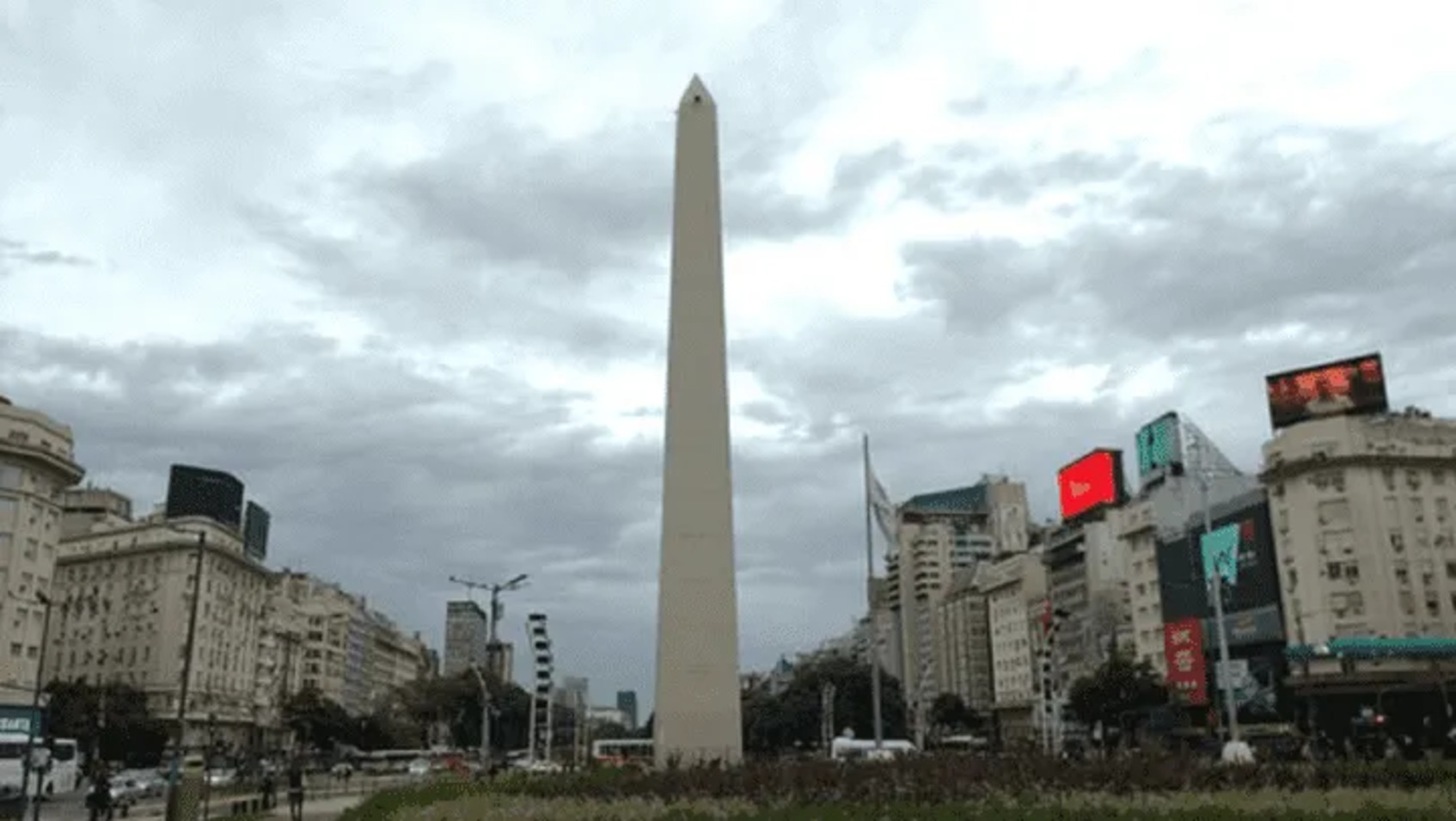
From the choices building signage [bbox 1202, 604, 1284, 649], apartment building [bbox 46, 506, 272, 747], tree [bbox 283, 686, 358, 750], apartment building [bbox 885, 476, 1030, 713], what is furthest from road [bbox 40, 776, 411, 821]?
apartment building [bbox 885, 476, 1030, 713]

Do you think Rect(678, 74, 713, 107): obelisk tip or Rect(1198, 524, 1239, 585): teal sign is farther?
Rect(1198, 524, 1239, 585): teal sign

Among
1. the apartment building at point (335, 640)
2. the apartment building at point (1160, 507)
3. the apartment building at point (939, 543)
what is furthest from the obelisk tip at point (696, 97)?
the apartment building at point (939, 543)

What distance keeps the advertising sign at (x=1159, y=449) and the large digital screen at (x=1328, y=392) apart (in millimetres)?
16016

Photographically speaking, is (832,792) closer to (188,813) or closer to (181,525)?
(188,813)

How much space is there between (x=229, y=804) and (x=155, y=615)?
6028 cm

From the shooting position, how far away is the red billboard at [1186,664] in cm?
8188

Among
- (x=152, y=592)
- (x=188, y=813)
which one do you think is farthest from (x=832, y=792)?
(x=152, y=592)

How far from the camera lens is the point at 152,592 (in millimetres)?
94312

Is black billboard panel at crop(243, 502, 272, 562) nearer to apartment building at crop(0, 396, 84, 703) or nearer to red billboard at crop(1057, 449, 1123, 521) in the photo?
apartment building at crop(0, 396, 84, 703)

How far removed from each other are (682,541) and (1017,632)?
4580 inches

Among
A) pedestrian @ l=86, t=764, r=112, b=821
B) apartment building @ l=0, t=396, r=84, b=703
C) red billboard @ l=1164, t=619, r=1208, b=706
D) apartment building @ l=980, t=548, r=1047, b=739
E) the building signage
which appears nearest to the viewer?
pedestrian @ l=86, t=764, r=112, b=821

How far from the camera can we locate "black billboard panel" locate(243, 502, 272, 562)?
122062mm

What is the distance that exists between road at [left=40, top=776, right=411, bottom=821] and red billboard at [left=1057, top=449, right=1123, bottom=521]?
244 ft

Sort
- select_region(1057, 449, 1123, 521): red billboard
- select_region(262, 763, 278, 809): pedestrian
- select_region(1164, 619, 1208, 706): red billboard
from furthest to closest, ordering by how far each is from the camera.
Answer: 1. select_region(1057, 449, 1123, 521): red billboard
2. select_region(1164, 619, 1208, 706): red billboard
3. select_region(262, 763, 278, 809): pedestrian
